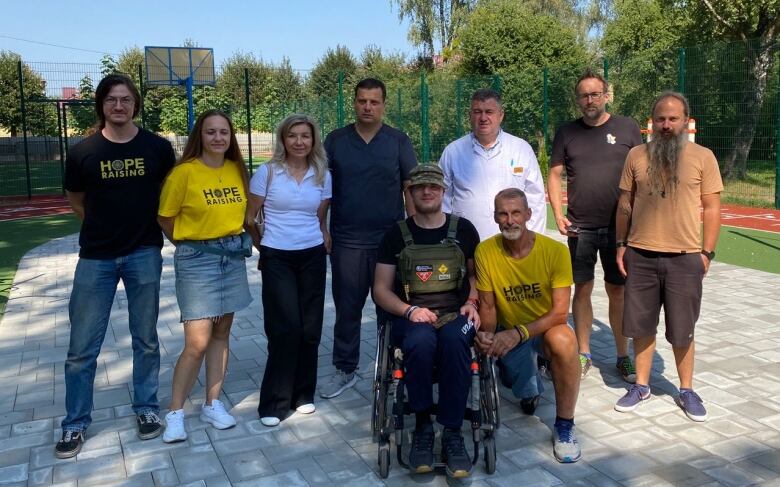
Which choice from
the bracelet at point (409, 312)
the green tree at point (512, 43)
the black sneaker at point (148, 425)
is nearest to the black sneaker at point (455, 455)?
the bracelet at point (409, 312)

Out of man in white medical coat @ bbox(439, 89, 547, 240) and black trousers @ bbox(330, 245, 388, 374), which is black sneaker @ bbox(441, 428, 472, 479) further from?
man in white medical coat @ bbox(439, 89, 547, 240)

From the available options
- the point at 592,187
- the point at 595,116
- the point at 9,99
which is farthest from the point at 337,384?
the point at 9,99

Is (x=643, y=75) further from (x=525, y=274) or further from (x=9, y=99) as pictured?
(x=9, y=99)

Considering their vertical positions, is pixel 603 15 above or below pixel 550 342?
above

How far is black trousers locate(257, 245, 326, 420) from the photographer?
385 centimetres

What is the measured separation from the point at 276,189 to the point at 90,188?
0.90m

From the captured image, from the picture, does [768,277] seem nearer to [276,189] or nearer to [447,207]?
[447,207]

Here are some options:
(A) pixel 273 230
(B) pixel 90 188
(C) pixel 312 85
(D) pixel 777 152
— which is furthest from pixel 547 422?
(C) pixel 312 85

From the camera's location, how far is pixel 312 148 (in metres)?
3.93

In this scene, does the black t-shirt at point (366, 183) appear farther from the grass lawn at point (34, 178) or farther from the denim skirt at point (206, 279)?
the grass lawn at point (34, 178)

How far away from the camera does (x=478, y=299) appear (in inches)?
142

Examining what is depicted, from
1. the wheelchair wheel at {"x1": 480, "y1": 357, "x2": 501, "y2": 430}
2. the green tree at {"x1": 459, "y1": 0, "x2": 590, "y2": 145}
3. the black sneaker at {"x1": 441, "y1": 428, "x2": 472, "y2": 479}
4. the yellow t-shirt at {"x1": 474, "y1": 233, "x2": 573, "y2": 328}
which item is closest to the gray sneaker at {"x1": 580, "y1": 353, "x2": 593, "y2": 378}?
the yellow t-shirt at {"x1": 474, "y1": 233, "x2": 573, "y2": 328}

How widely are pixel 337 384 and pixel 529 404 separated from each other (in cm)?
115

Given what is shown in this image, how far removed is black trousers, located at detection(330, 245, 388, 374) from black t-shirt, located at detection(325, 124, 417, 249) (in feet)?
0.23
